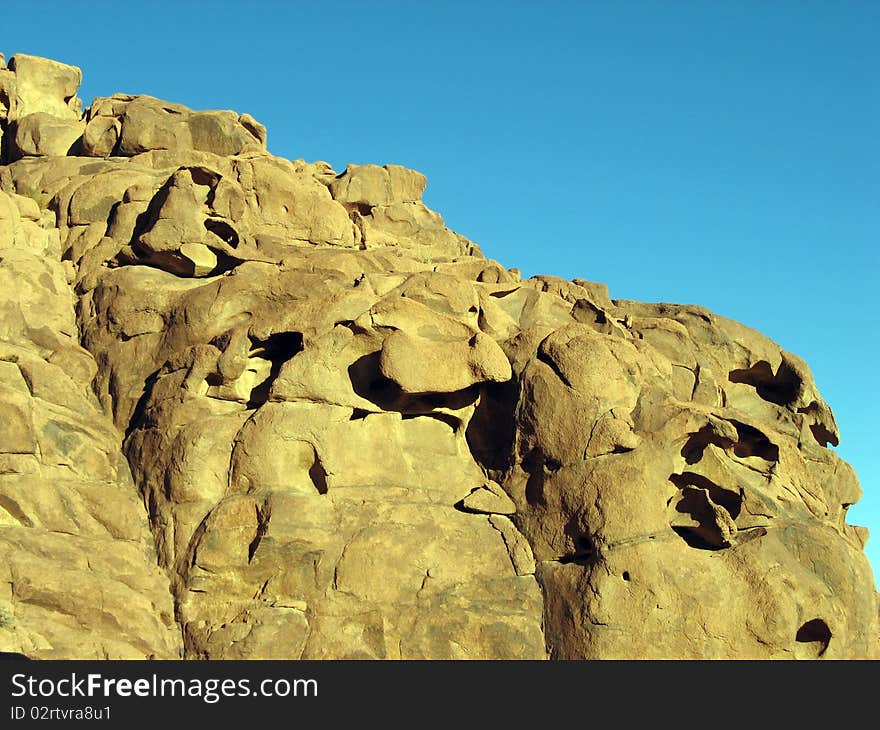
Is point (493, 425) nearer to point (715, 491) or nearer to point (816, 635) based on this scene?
point (715, 491)

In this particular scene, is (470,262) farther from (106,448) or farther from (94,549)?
(94,549)

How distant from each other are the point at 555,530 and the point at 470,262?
28.8ft

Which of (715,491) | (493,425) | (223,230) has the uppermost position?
(223,230)

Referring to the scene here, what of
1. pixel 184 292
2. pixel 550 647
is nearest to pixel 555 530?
pixel 550 647

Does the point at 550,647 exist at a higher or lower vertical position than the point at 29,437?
lower

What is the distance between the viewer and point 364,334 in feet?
78.1

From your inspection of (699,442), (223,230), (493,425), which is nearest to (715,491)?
(699,442)

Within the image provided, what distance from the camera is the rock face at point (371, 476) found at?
21.2 m

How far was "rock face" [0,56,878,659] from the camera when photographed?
21188 mm

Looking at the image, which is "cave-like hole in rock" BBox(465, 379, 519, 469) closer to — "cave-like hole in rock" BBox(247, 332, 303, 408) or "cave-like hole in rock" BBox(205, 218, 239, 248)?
"cave-like hole in rock" BBox(247, 332, 303, 408)

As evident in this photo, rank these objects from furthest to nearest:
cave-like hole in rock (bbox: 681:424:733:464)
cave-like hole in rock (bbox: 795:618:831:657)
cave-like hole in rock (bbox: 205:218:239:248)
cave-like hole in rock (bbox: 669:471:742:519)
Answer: cave-like hole in rock (bbox: 205:218:239:248) → cave-like hole in rock (bbox: 681:424:733:464) → cave-like hole in rock (bbox: 669:471:742:519) → cave-like hole in rock (bbox: 795:618:831:657)

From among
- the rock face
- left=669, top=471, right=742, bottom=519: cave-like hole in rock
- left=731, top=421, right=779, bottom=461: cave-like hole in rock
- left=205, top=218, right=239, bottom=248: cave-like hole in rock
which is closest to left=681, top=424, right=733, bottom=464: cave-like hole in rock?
the rock face

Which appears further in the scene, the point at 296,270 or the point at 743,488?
the point at 296,270

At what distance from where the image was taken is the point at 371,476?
75.0 feet
